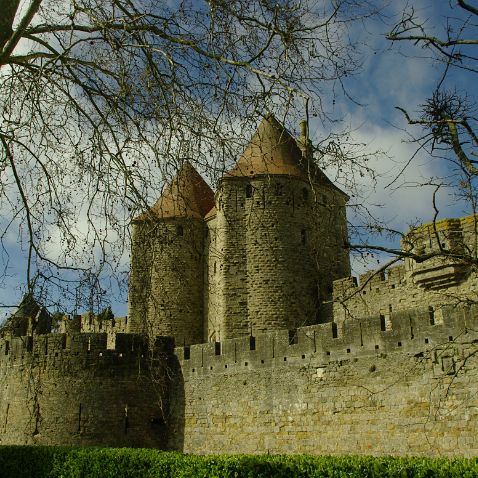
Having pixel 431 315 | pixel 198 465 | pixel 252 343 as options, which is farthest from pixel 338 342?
pixel 198 465

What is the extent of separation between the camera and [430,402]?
11617 millimetres

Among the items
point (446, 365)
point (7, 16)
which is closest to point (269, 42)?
point (7, 16)

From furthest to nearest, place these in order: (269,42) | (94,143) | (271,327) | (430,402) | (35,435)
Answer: (271,327) < (35,435) < (430,402) < (94,143) < (269,42)

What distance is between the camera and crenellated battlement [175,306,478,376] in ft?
38.8

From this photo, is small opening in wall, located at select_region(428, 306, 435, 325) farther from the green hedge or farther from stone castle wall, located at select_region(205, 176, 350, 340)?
stone castle wall, located at select_region(205, 176, 350, 340)

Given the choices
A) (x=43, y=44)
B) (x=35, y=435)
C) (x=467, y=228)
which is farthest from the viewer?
(x=35, y=435)

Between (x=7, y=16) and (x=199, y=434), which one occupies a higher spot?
(x=7, y=16)

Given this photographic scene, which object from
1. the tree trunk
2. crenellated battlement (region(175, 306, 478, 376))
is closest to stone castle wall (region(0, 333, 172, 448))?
crenellated battlement (region(175, 306, 478, 376))

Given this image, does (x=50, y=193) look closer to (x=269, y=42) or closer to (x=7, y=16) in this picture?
(x=7, y=16)

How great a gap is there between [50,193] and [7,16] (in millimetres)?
1800

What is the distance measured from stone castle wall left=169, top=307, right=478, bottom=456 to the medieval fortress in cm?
3

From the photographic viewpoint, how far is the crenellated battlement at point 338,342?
1184 centimetres

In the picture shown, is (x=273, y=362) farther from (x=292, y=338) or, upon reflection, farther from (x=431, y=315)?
(x=431, y=315)

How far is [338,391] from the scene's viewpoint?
13.0m
